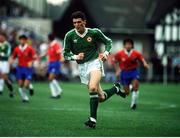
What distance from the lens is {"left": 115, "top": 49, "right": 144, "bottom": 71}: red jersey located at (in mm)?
20594

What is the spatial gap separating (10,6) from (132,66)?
36.6 metres

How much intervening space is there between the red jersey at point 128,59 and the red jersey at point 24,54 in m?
3.52

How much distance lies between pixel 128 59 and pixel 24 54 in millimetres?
4059

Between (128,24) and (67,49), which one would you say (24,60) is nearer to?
(67,49)

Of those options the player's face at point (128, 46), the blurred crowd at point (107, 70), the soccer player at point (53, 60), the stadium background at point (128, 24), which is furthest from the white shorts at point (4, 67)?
the stadium background at point (128, 24)

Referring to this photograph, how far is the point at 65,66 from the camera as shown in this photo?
151 feet

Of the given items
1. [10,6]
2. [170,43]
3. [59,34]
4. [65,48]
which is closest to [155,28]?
Answer: [170,43]

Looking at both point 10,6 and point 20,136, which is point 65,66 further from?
point 20,136

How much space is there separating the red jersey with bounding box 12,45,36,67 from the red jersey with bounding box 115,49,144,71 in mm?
3521

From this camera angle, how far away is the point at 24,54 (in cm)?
2288

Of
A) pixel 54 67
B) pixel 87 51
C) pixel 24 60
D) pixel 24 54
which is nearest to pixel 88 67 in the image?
pixel 87 51

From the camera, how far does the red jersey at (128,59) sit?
20594mm

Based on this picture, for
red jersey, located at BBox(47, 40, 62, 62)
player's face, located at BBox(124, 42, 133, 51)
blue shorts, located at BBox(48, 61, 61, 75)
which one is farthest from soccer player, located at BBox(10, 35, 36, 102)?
player's face, located at BBox(124, 42, 133, 51)

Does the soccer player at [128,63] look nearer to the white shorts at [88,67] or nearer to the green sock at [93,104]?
the white shorts at [88,67]
